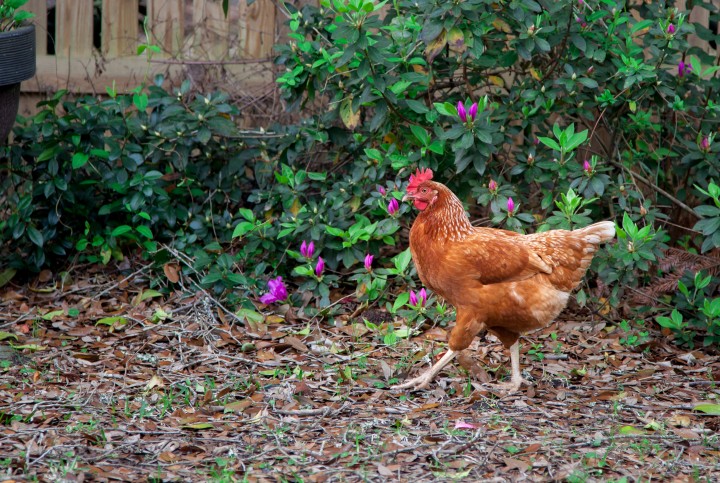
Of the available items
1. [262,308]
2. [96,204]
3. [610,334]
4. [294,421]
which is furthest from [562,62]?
[96,204]

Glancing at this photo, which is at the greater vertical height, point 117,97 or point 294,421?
point 117,97

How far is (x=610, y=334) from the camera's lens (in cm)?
566

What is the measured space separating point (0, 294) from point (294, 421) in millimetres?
2888

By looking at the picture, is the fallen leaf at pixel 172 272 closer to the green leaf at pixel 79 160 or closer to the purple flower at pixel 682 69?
the green leaf at pixel 79 160

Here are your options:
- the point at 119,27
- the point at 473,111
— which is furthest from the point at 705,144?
the point at 119,27

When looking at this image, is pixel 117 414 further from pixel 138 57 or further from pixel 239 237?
pixel 138 57

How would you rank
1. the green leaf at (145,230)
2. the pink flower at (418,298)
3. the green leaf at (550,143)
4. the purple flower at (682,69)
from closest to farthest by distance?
the green leaf at (550,143) → the pink flower at (418,298) → the purple flower at (682,69) → the green leaf at (145,230)

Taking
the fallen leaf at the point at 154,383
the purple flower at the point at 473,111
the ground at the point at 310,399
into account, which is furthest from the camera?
the purple flower at the point at 473,111

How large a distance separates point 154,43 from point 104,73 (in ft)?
1.53

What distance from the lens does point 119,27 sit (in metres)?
7.03

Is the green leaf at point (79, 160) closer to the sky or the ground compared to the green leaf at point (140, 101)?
closer to the ground

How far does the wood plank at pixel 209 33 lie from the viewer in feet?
23.2

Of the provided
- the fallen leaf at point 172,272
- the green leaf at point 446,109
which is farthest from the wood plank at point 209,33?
the green leaf at point 446,109

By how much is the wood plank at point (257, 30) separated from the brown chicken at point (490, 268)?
2.74 m
